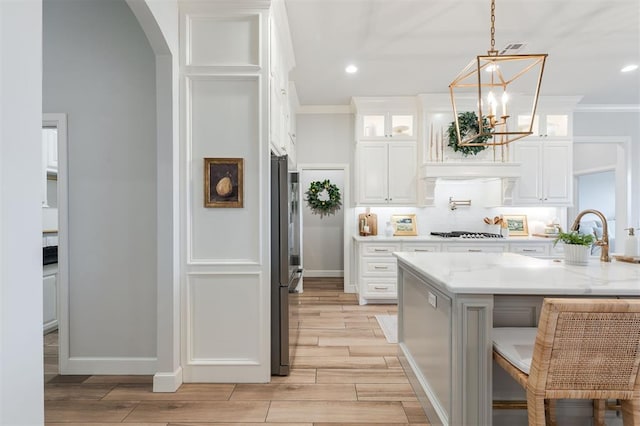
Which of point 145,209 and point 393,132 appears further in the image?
point 393,132

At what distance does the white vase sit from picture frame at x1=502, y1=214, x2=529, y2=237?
10.7ft

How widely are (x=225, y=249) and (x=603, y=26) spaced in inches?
154

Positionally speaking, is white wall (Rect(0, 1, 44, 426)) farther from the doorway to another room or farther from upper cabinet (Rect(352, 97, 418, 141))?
the doorway to another room

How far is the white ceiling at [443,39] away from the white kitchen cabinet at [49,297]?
11.6 ft

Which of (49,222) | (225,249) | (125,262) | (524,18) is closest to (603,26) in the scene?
(524,18)

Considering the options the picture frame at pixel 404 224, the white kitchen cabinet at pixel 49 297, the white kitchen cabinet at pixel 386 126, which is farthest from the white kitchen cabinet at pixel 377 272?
the white kitchen cabinet at pixel 49 297

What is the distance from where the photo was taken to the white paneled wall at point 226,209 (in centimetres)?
262

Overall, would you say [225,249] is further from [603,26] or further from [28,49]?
[603,26]

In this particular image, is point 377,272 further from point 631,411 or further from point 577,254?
point 631,411

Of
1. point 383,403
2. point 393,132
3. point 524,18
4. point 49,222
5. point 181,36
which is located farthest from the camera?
point 393,132

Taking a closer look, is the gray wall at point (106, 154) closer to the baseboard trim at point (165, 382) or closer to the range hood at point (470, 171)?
the baseboard trim at point (165, 382)

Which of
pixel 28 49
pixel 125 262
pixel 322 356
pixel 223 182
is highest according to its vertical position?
pixel 28 49

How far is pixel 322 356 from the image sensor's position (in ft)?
10.2

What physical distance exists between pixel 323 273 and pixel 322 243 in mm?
605
